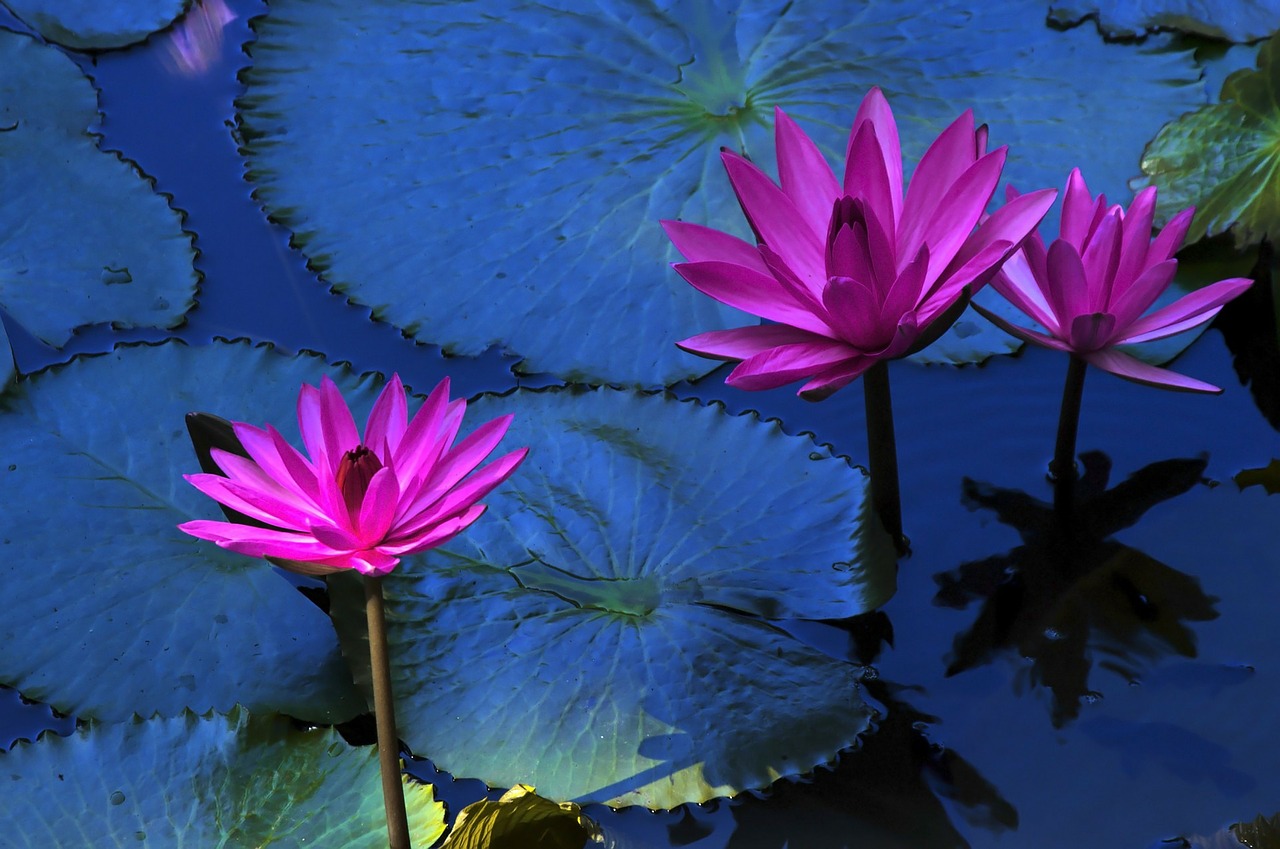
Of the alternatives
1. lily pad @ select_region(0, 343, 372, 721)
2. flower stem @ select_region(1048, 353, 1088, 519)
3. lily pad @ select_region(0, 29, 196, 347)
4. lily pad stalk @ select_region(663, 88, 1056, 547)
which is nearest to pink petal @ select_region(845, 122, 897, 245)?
lily pad stalk @ select_region(663, 88, 1056, 547)

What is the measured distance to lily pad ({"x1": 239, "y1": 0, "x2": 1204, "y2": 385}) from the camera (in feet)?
5.72

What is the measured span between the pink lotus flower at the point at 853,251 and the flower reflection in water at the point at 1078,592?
1.32 ft

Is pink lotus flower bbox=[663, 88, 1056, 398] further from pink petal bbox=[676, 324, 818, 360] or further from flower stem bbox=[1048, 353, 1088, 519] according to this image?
flower stem bbox=[1048, 353, 1088, 519]

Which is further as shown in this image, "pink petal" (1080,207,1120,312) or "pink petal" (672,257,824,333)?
"pink petal" (1080,207,1120,312)

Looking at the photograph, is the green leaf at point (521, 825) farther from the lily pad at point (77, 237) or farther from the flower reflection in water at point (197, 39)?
the flower reflection in water at point (197, 39)

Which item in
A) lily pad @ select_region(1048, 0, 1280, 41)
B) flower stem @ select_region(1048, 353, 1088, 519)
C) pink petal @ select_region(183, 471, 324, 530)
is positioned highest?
lily pad @ select_region(1048, 0, 1280, 41)

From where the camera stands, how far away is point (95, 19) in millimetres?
2322

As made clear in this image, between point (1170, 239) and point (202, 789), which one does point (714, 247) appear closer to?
point (1170, 239)

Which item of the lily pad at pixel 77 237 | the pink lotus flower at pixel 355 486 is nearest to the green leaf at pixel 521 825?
the pink lotus flower at pixel 355 486

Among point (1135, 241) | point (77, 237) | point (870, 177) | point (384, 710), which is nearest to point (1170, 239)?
point (1135, 241)

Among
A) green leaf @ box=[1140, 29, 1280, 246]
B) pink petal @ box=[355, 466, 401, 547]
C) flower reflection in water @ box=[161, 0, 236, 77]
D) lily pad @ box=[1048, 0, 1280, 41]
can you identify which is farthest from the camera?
flower reflection in water @ box=[161, 0, 236, 77]

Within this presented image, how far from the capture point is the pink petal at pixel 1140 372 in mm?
1284

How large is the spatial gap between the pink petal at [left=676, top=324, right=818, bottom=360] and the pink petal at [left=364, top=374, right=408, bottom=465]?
306 mm

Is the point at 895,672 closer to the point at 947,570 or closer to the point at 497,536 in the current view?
the point at 947,570
